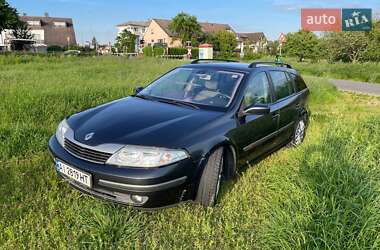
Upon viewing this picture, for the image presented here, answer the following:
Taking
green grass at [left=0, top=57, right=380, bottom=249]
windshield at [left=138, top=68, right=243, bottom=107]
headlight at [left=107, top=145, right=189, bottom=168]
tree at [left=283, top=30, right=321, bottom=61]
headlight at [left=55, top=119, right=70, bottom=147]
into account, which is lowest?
green grass at [left=0, top=57, right=380, bottom=249]

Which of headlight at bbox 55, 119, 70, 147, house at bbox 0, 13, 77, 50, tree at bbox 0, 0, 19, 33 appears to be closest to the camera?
headlight at bbox 55, 119, 70, 147

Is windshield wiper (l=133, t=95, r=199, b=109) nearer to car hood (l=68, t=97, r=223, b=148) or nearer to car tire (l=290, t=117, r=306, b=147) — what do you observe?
car hood (l=68, t=97, r=223, b=148)

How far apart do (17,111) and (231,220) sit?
4.45 m

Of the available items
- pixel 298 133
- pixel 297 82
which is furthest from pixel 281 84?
pixel 298 133

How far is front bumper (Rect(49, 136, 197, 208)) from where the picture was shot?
2951 mm

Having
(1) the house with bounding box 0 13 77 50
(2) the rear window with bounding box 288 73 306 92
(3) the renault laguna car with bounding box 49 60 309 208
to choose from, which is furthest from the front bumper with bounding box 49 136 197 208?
(1) the house with bounding box 0 13 77 50

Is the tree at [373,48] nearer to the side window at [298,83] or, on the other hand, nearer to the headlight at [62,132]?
the side window at [298,83]

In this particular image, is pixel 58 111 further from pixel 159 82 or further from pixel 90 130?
pixel 90 130

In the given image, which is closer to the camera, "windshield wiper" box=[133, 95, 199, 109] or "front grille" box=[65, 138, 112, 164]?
"front grille" box=[65, 138, 112, 164]

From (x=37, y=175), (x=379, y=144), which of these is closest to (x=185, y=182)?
(x=37, y=175)

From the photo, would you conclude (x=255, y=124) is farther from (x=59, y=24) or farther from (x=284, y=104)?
(x=59, y=24)

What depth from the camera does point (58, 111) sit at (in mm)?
6238

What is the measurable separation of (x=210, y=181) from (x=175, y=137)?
0.61 metres

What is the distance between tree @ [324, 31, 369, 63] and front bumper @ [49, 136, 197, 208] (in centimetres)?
3305
